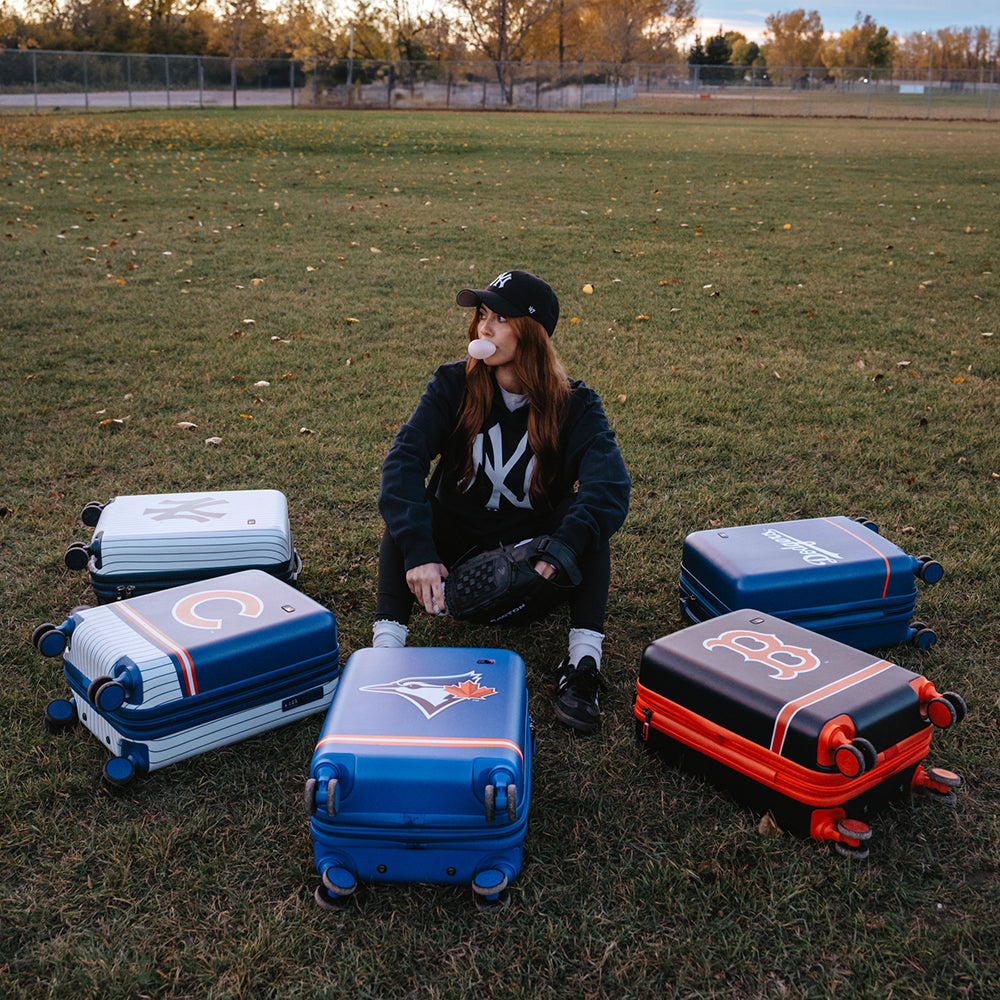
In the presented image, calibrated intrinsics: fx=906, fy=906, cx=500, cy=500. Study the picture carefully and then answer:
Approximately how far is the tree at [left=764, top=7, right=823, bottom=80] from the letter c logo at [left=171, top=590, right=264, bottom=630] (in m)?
106

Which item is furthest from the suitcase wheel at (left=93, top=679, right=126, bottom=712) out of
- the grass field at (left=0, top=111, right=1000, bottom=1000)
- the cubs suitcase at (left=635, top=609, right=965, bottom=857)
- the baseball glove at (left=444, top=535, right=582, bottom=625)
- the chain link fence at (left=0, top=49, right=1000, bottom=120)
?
the chain link fence at (left=0, top=49, right=1000, bottom=120)

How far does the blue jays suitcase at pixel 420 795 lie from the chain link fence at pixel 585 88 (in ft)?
121

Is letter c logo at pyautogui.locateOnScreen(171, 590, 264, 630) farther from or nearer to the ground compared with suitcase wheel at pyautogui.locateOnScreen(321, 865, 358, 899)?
farther from the ground

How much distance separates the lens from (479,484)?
3.28 meters

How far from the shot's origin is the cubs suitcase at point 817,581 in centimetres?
306

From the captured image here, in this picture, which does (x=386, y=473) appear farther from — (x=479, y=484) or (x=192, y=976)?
(x=192, y=976)

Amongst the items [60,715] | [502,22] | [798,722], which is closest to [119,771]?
[60,715]

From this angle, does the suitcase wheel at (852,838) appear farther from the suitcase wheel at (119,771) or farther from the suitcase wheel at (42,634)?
the suitcase wheel at (42,634)

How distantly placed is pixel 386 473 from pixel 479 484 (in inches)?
14.4

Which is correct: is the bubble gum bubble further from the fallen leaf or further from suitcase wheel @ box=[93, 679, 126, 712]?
the fallen leaf

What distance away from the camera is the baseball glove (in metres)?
2.82

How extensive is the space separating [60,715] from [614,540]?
2.32m

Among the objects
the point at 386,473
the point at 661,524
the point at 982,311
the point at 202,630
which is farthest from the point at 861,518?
the point at 982,311

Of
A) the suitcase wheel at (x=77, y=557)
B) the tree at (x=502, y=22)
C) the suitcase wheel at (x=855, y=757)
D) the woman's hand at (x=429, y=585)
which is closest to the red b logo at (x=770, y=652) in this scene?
the suitcase wheel at (x=855, y=757)
